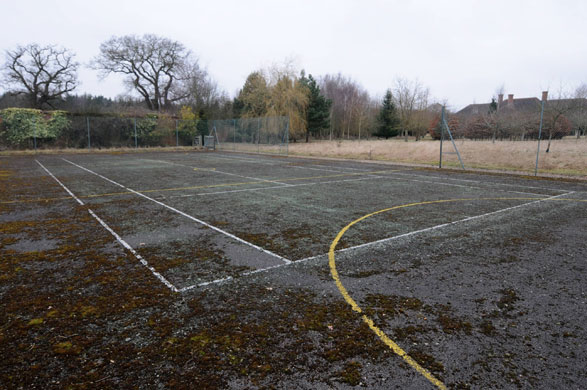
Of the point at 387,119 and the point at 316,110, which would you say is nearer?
the point at 316,110

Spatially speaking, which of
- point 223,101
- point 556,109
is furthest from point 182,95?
point 556,109

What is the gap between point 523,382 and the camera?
98.7 inches

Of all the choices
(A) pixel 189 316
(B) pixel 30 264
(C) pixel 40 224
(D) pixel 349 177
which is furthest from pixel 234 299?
(D) pixel 349 177

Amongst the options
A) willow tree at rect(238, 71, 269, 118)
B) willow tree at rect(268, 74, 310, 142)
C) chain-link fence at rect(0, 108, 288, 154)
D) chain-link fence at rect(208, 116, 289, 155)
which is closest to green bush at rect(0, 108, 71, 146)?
chain-link fence at rect(0, 108, 288, 154)

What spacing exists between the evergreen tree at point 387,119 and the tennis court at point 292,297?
43.1 metres

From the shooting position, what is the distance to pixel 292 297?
381 cm

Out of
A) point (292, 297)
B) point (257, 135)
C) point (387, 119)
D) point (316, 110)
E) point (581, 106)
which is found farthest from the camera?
point (387, 119)

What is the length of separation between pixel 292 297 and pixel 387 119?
49184mm

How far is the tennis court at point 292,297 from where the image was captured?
263 cm

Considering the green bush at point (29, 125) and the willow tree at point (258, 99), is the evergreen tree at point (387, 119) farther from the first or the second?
the green bush at point (29, 125)

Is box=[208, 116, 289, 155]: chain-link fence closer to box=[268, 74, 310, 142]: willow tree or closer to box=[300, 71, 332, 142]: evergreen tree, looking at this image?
box=[268, 74, 310, 142]: willow tree

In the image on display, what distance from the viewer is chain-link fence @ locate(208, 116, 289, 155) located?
92.7ft

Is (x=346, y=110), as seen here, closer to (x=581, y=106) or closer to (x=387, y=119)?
(x=387, y=119)

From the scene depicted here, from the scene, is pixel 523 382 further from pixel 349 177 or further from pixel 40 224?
pixel 349 177
